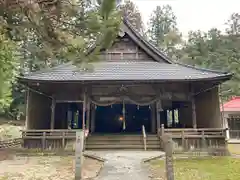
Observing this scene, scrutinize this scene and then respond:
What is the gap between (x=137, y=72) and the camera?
13.7 m

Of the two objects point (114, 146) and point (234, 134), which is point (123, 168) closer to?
point (114, 146)

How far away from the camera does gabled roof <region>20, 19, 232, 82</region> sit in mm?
12445

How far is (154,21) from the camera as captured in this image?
5234 cm

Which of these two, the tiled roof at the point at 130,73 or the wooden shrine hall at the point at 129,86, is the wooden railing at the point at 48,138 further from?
the tiled roof at the point at 130,73

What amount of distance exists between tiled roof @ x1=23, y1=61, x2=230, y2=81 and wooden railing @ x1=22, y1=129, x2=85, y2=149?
2.53m

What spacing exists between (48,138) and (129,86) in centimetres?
479

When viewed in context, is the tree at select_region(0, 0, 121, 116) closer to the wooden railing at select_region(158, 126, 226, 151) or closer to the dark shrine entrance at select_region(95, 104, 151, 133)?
the wooden railing at select_region(158, 126, 226, 151)

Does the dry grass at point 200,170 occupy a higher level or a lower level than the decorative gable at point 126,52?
lower

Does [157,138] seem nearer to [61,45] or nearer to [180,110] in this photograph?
[180,110]

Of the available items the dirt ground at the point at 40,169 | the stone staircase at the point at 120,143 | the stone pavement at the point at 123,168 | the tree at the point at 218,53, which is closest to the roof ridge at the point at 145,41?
the stone staircase at the point at 120,143

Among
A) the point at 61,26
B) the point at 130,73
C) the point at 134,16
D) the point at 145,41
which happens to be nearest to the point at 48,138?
the point at 130,73

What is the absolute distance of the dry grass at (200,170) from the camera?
6797 mm

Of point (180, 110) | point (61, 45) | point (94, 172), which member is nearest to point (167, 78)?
point (180, 110)

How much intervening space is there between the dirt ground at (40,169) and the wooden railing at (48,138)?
1.71 m
